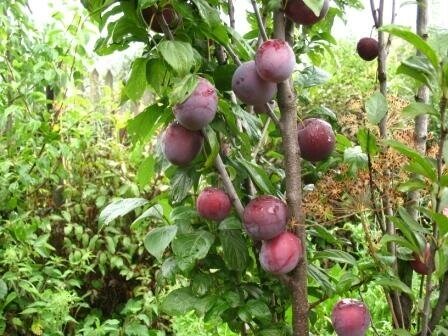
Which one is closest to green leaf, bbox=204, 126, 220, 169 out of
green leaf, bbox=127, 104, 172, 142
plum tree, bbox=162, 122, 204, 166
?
plum tree, bbox=162, 122, 204, 166

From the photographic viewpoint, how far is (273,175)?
1.23 metres

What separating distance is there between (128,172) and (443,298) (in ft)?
7.13

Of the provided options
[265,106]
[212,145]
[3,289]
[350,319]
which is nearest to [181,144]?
[212,145]

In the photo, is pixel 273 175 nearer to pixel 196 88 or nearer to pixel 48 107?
pixel 196 88

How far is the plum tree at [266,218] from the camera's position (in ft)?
2.89

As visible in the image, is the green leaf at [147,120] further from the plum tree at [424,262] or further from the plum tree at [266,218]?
the plum tree at [424,262]

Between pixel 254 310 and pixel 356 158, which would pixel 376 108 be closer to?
pixel 356 158

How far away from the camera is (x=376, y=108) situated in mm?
858

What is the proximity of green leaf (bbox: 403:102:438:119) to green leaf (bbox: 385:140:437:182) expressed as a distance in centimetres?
6

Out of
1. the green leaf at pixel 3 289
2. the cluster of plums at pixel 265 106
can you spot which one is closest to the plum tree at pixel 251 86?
the cluster of plums at pixel 265 106

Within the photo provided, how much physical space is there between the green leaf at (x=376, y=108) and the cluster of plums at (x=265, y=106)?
105mm

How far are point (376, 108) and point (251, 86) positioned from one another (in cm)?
18

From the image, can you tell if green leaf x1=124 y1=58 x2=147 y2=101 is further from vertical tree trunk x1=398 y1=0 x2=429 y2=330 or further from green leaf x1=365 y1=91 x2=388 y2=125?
vertical tree trunk x1=398 y1=0 x2=429 y2=330

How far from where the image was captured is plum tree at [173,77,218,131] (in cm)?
86
